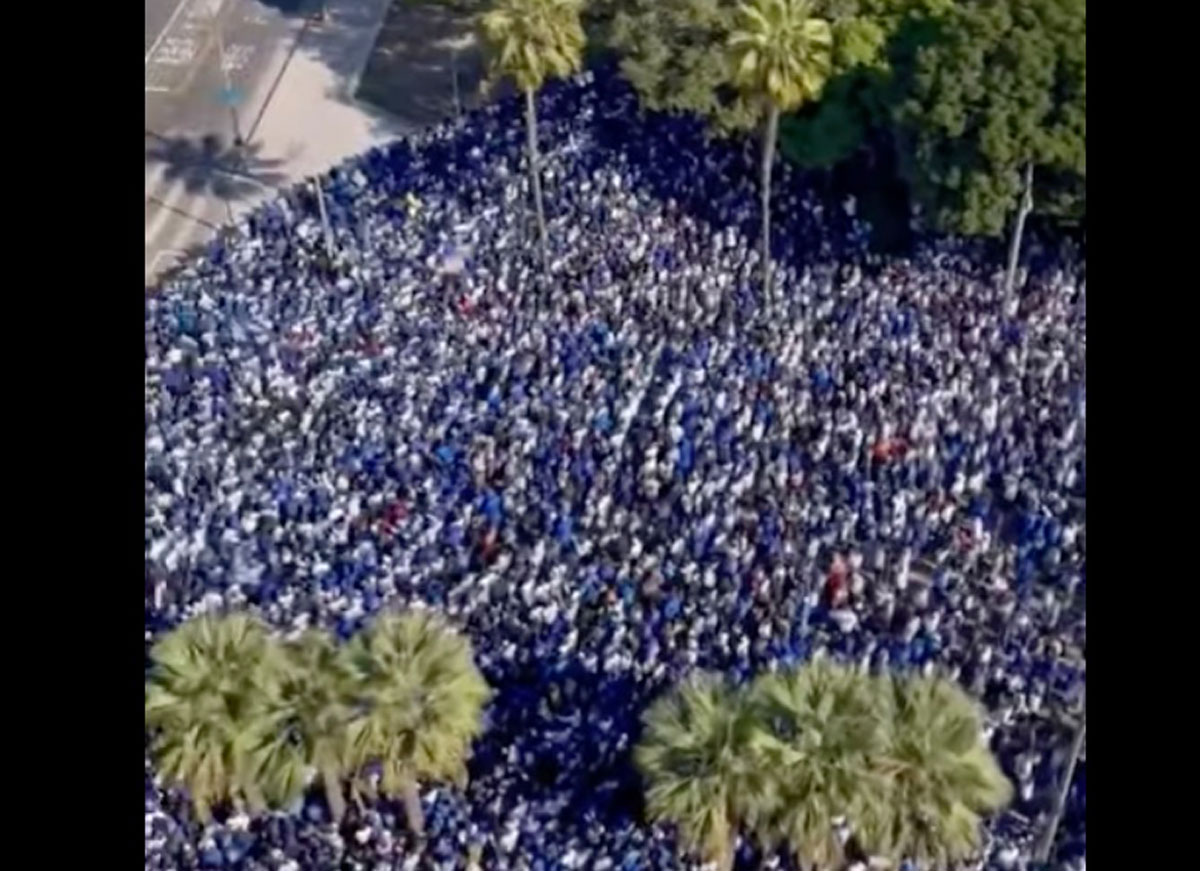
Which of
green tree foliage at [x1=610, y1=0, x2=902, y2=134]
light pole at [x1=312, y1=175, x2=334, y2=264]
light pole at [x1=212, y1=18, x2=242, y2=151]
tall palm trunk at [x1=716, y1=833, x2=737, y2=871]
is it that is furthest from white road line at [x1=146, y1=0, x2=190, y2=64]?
tall palm trunk at [x1=716, y1=833, x2=737, y2=871]

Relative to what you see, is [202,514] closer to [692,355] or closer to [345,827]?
[345,827]

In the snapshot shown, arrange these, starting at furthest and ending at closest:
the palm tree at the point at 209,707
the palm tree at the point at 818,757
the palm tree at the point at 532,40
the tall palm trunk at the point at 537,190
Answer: the tall palm trunk at the point at 537,190 < the palm tree at the point at 532,40 < the palm tree at the point at 209,707 < the palm tree at the point at 818,757

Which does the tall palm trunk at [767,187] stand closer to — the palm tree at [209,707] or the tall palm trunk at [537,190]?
the tall palm trunk at [537,190]

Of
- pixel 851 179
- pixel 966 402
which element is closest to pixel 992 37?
pixel 851 179

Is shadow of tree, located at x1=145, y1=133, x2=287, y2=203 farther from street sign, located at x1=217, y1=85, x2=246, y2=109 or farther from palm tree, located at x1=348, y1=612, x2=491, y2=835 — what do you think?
palm tree, located at x1=348, y1=612, x2=491, y2=835

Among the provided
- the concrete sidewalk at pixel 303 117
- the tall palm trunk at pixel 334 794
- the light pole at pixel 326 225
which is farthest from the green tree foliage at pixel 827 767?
the concrete sidewalk at pixel 303 117
